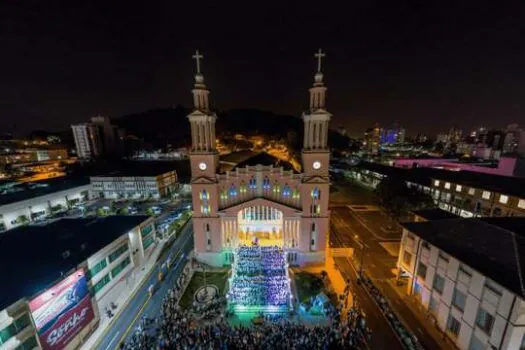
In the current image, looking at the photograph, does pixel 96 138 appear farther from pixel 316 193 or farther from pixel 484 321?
pixel 484 321

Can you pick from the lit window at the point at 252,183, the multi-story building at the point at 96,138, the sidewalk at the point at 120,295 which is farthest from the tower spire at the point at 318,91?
the multi-story building at the point at 96,138

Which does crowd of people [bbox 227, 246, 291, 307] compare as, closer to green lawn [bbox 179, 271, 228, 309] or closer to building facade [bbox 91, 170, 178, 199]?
green lawn [bbox 179, 271, 228, 309]

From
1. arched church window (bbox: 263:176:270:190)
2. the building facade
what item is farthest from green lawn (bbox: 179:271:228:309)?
the building facade

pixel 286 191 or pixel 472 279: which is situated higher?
pixel 286 191

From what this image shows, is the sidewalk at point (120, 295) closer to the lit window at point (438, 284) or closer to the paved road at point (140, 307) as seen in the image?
the paved road at point (140, 307)

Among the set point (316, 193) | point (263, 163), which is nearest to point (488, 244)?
point (316, 193)

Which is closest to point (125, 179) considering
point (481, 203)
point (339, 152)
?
point (481, 203)
